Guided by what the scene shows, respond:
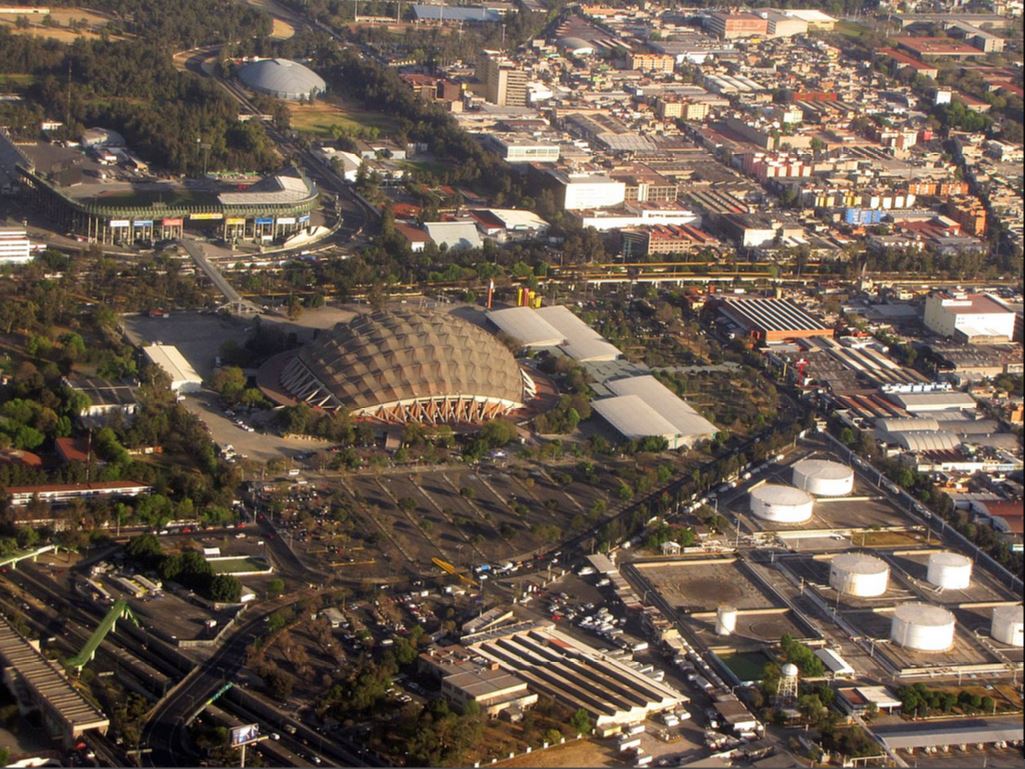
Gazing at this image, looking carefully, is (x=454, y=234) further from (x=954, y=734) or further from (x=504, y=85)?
(x=954, y=734)

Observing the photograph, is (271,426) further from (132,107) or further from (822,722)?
(132,107)

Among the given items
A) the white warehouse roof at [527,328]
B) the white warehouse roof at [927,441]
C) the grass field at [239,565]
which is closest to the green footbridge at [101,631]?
the grass field at [239,565]

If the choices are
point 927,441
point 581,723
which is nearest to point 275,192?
point 927,441

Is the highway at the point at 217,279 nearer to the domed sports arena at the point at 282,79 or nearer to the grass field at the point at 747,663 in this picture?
the domed sports arena at the point at 282,79

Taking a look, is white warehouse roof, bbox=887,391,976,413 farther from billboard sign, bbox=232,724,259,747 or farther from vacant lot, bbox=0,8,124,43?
vacant lot, bbox=0,8,124,43

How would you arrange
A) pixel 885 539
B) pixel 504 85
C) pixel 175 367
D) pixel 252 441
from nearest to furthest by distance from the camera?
pixel 885 539 < pixel 252 441 < pixel 175 367 < pixel 504 85

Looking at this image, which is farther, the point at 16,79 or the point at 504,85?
the point at 504,85

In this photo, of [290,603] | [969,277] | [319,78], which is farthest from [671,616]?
[319,78]
